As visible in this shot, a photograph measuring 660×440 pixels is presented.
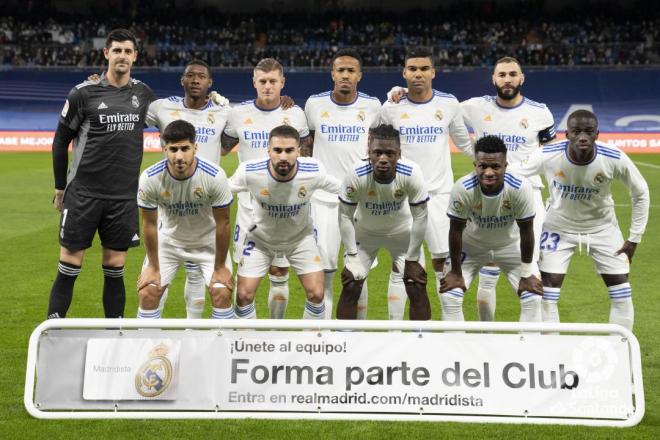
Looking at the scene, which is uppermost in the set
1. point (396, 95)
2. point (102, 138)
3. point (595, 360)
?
point (396, 95)

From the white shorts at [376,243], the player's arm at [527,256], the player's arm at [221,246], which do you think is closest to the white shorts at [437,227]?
the white shorts at [376,243]

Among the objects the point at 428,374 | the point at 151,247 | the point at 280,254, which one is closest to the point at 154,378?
the point at 151,247

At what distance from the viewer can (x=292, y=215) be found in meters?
6.49

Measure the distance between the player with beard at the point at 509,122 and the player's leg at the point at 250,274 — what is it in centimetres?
189

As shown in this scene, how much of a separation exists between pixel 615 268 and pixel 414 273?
151 cm

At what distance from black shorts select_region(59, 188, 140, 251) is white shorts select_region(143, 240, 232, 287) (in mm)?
426

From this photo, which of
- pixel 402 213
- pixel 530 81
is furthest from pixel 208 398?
pixel 530 81

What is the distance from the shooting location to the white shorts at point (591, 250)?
651 centimetres

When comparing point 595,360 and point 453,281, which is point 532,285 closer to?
point 453,281

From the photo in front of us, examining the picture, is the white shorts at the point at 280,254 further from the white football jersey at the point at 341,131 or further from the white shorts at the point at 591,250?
the white shorts at the point at 591,250

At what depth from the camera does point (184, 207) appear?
627 centimetres

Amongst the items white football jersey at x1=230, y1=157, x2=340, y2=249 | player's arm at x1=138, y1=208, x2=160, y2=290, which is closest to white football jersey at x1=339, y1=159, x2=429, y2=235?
white football jersey at x1=230, y1=157, x2=340, y2=249

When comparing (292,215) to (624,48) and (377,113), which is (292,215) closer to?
(377,113)

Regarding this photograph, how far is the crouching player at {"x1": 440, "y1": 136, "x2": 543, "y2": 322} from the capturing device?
595 cm
